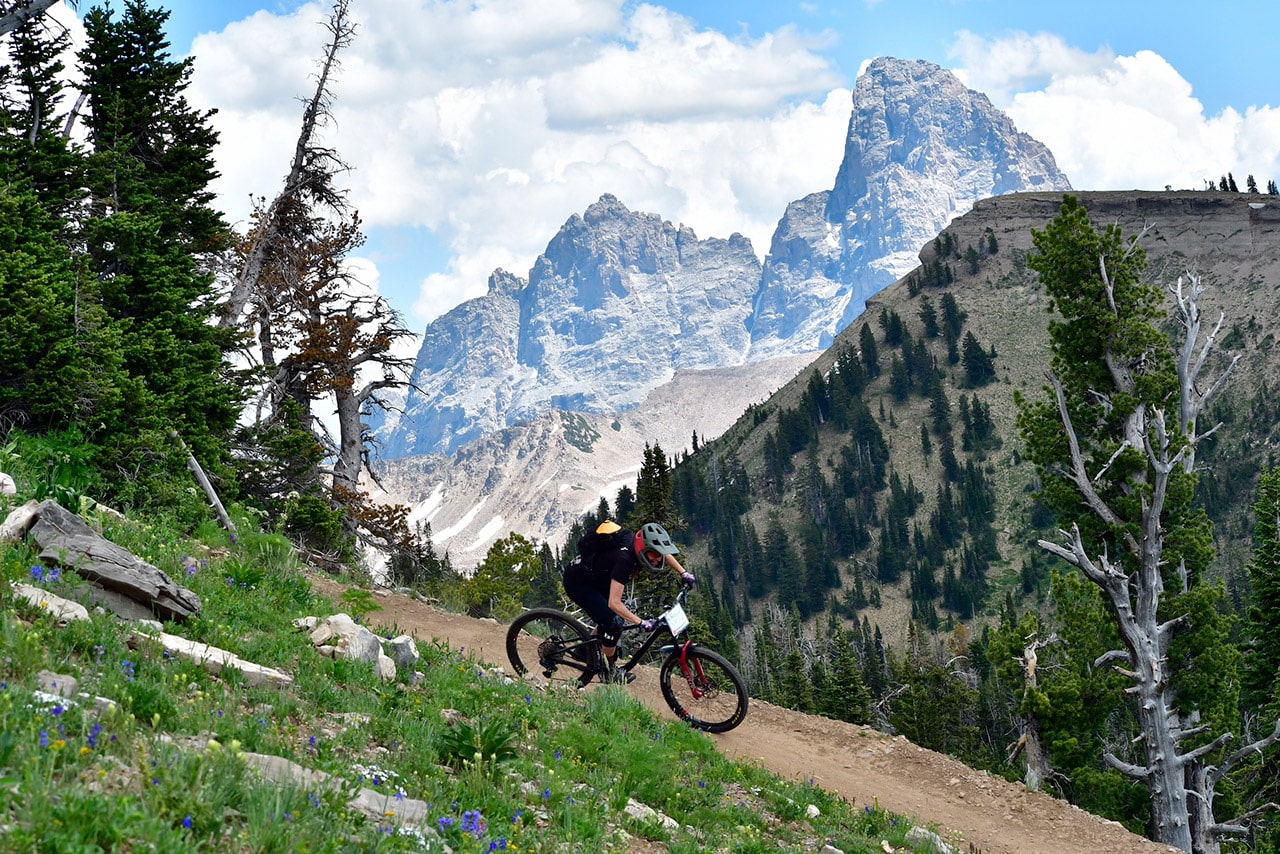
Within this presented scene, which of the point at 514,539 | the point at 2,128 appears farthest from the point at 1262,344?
the point at 2,128

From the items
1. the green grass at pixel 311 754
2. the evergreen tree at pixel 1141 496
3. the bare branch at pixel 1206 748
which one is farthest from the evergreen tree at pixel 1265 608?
the green grass at pixel 311 754

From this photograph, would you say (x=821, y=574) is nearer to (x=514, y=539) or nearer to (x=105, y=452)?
(x=514, y=539)

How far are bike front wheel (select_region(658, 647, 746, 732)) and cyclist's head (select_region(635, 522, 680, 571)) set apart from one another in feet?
4.78

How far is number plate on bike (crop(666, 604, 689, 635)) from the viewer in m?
12.2

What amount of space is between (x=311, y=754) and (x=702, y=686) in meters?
7.42

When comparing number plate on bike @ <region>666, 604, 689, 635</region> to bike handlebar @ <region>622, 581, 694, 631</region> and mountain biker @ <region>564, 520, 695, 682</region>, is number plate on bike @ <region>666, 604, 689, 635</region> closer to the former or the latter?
bike handlebar @ <region>622, 581, 694, 631</region>

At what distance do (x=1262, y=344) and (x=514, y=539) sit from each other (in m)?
187

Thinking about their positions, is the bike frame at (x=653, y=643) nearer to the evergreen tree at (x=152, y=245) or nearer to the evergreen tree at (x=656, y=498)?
the evergreen tree at (x=152, y=245)

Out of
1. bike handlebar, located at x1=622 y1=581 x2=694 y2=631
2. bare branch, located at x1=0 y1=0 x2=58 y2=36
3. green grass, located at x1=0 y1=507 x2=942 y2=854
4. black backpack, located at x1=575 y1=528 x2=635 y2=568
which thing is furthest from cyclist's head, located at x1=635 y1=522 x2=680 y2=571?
bare branch, located at x1=0 y1=0 x2=58 y2=36

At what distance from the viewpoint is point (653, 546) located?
466 inches

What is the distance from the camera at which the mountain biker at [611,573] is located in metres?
12.1

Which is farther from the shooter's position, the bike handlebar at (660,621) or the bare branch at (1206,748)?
the bare branch at (1206,748)

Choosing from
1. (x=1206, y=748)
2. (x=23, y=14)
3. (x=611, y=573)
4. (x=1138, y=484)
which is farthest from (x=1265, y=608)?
(x=23, y=14)

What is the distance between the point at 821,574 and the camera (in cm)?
19562
